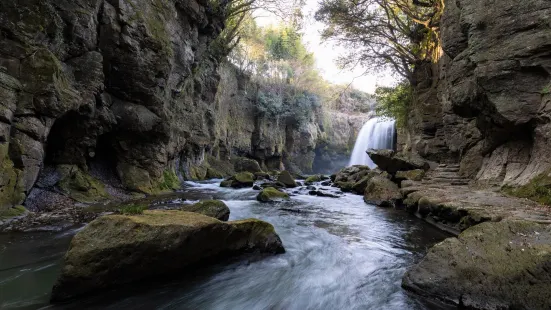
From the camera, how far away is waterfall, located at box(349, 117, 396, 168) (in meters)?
28.7

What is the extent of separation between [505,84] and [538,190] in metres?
2.94

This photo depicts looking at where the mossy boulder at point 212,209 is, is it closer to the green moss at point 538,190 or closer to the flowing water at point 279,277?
the flowing water at point 279,277

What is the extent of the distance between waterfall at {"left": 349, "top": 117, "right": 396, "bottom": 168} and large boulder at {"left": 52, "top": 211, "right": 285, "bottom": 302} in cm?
2525

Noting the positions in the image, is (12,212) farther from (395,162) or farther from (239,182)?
(395,162)

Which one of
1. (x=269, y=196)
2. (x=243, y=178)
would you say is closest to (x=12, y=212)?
(x=269, y=196)

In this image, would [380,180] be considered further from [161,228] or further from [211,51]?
[211,51]

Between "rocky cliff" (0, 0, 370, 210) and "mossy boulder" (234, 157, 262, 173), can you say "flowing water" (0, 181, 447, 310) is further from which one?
"mossy boulder" (234, 157, 262, 173)

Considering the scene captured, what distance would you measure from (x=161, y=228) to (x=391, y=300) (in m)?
3.11

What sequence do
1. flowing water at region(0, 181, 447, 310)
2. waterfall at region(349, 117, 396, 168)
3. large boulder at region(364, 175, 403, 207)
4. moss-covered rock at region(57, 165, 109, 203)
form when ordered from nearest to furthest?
1. flowing water at region(0, 181, 447, 310)
2. moss-covered rock at region(57, 165, 109, 203)
3. large boulder at region(364, 175, 403, 207)
4. waterfall at region(349, 117, 396, 168)

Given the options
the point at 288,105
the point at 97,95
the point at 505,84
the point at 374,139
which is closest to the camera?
the point at 505,84

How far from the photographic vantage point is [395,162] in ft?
42.7

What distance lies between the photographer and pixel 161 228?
3627 mm

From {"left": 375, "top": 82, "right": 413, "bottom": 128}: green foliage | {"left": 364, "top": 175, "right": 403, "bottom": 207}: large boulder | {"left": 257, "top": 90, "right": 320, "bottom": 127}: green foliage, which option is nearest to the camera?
{"left": 364, "top": 175, "right": 403, "bottom": 207}: large boulder

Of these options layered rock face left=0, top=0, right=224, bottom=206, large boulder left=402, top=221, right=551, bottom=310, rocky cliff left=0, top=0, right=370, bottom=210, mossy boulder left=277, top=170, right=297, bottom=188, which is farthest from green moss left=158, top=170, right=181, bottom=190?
large boulder left=402, top=221, right=551, bottom=310
